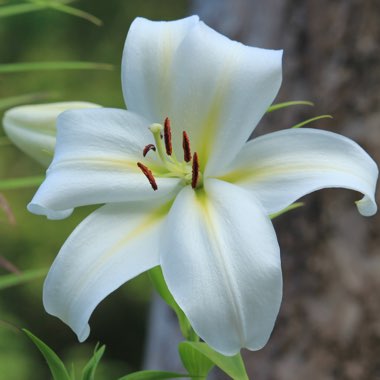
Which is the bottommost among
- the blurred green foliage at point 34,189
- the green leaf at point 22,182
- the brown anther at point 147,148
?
the blurred green foliage at point 34,189

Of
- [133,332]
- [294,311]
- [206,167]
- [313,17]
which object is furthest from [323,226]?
[133,332]

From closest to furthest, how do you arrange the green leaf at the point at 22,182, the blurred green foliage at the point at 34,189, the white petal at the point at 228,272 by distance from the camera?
the white petal at the point at 228,272 < the green leaf at the point at 22,182 < the blurred green foliage at the point at 34,189

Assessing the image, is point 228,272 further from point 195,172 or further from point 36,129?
point 36,129

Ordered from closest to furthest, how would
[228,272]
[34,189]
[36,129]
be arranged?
[228,272], [36,129], [34,189]

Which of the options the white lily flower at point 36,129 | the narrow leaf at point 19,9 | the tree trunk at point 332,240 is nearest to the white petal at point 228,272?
the white lily flower at point 36,129

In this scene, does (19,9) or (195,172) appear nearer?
(195,172)

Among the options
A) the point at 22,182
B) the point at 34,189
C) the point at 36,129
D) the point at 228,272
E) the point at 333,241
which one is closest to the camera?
the point at 228,272

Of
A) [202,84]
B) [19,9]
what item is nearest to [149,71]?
[202,84]

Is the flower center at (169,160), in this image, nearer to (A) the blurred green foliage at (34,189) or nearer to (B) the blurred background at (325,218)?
(B) the blurred background at (325,218)
